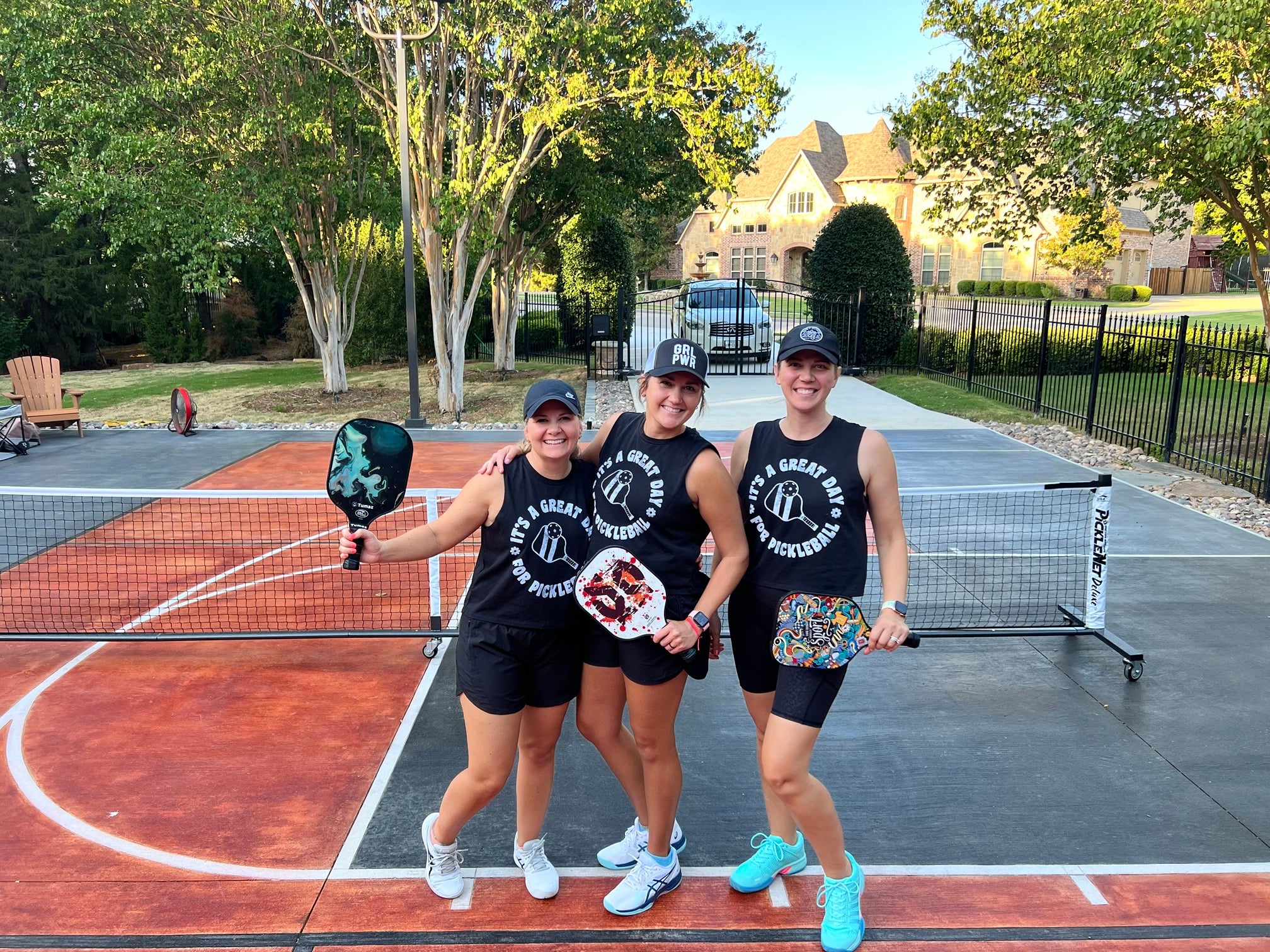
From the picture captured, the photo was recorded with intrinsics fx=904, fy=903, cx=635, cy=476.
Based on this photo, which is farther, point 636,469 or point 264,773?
point 264,773

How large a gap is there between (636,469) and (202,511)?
8.55m

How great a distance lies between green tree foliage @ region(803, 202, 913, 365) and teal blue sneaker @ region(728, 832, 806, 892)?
19740mm

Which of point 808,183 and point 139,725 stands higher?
point 808,183

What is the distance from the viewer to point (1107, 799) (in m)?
4.35

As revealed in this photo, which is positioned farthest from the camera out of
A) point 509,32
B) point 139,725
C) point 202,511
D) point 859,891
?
point 509,32

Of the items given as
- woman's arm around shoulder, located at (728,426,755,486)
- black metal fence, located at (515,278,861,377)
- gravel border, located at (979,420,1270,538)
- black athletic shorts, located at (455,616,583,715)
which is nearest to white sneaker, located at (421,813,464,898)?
black athletic shorts, located at (455,616,583,715)

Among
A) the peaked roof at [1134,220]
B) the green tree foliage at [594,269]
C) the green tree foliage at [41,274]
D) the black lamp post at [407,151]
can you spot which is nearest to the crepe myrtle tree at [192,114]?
the black lamp post at [407,151]

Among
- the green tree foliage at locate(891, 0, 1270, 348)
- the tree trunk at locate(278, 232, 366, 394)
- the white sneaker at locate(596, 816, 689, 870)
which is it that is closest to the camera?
the white sneaker at locate(596, 816, 689, 870)

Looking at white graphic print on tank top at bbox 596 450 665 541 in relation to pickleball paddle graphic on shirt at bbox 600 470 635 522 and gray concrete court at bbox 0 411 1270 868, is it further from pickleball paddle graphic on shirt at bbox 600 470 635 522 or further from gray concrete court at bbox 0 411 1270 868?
gray concrete court at bbox 0 411 1270 868

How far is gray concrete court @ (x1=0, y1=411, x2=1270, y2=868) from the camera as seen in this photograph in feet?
13.2

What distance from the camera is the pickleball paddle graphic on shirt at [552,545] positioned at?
3.25 meters

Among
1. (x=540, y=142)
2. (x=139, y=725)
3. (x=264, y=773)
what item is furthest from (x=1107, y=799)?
(x=540, y=142)

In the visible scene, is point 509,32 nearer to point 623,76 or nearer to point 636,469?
point 623,76

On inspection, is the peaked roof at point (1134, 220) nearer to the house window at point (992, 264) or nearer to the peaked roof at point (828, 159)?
the house window at point (992, 264)
